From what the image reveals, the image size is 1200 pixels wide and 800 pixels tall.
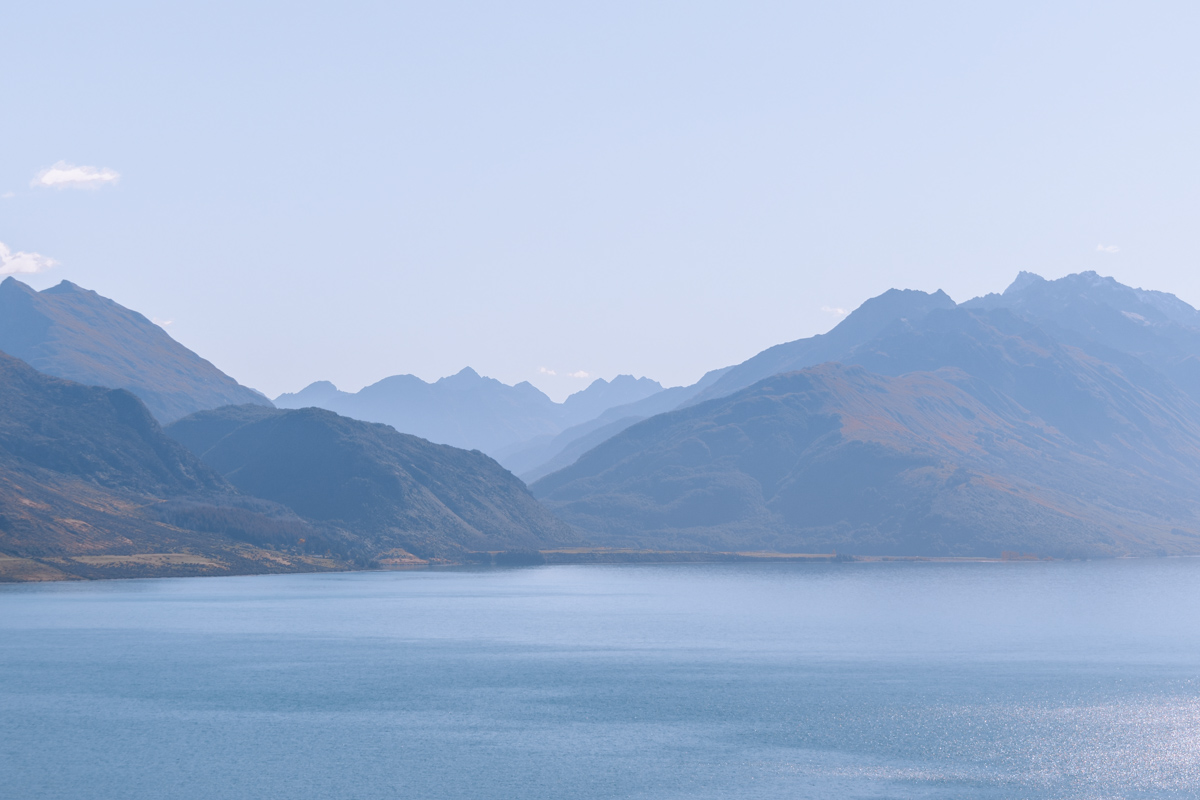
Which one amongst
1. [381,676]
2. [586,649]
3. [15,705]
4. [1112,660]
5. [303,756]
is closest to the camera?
[303,756]

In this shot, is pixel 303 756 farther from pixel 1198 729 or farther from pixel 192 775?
pixel 1198 729

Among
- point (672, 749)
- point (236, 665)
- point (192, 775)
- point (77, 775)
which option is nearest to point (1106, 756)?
point (672, 749)

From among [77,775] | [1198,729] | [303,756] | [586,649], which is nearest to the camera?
[77,775]

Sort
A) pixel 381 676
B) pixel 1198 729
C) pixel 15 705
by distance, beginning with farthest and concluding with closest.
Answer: pixel 381 676, pixel 15 705, pixel 1198 729

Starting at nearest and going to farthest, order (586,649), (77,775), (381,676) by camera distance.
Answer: (77,775)
(381,676)
(586,649)

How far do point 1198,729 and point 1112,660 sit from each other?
58.1 m

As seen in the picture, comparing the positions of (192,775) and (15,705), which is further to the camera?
(15,705)

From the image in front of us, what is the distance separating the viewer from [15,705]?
137m

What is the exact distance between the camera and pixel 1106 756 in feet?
367

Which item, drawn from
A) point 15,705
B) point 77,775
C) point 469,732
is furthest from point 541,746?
point 15,705

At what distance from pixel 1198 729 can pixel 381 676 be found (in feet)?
340

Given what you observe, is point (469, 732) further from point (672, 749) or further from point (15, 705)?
point (15, 705)

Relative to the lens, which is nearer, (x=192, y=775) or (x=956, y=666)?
(x=192, y=775)

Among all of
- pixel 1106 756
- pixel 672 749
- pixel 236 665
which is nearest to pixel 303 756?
pixel 672 749
